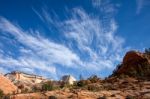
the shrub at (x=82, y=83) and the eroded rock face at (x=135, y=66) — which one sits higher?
the eroded rock face at (x=135, y=66)

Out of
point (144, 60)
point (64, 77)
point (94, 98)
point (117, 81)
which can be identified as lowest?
point (94, 98)

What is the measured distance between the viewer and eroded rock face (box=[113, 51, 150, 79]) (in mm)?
31206

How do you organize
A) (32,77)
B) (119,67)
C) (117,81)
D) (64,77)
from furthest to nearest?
1. (32,77)
2. (64,77)
3. (119,67)
4. (117,81)

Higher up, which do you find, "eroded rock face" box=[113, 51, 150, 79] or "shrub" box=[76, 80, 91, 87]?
"eroded rock face" box=[113, 51, 150, 79]

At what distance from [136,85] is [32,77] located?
66250 mm

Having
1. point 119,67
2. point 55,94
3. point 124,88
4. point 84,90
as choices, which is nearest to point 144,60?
point 119,67

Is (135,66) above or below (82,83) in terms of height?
above

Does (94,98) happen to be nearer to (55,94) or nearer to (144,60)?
(55,94)

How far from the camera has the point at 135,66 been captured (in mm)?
33750

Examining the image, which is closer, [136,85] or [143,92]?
[143,92]

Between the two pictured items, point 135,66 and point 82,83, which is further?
point 135,66

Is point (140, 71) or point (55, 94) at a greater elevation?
point (140, 71)

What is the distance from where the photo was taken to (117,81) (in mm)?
30656

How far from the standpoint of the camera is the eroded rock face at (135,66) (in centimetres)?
3121
